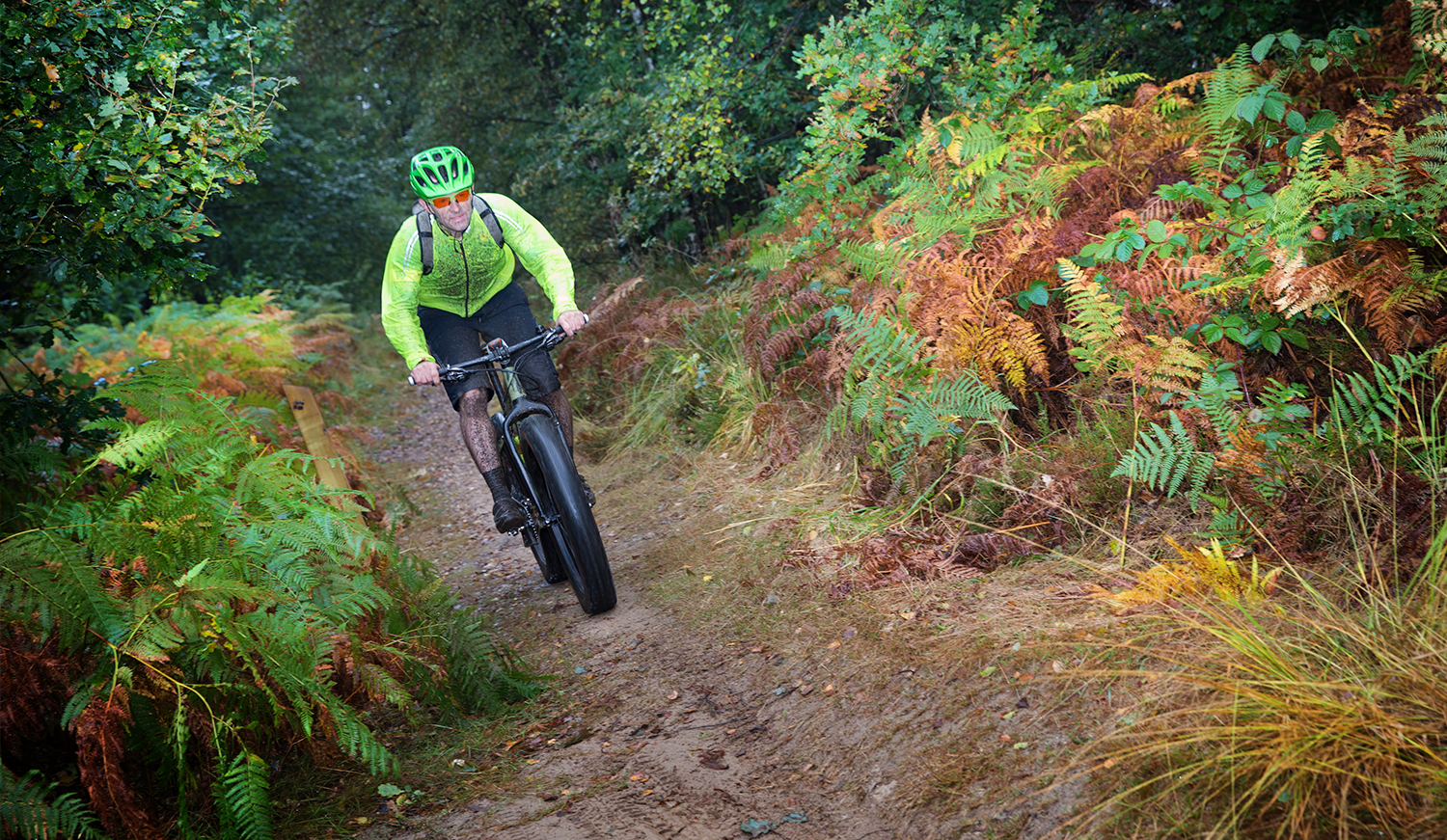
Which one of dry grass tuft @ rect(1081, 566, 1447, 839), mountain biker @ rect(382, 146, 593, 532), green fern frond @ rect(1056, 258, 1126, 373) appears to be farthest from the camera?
mountain biker @ rect(382, 146, 593, 532)

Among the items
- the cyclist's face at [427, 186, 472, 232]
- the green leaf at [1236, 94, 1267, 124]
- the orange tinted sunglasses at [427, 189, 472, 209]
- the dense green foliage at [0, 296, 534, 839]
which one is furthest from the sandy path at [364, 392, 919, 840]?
the green leaf at [1236, 94, 1267, 124]

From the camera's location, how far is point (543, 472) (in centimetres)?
443

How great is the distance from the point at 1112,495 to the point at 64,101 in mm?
4331

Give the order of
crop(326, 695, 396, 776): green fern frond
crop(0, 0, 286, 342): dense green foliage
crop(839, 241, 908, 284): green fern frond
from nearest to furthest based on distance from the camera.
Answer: crop(326, 695, 396, 776): green fern frond, crop(0, 0, 286, 342): dense green foliage, crop(839, 241, 908, 284): green fern frond

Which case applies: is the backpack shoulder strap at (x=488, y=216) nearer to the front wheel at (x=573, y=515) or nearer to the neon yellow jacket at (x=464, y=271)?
the neon yellow jacket at (x=464, y=271)

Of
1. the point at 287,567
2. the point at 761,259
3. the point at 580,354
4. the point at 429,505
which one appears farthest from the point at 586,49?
the point at 287,567

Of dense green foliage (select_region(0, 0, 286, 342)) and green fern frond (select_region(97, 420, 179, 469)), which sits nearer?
dense green foliage (select_region(0, 0, 286, 342))

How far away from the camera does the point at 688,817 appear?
2.71 meters

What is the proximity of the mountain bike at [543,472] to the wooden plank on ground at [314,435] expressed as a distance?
73.1 inches

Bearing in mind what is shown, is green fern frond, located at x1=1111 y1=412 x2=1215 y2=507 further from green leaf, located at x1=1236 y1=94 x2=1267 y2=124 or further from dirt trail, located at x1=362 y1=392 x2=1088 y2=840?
green leaf, located at x1=1236 y1=94 x2=1267 y2=124

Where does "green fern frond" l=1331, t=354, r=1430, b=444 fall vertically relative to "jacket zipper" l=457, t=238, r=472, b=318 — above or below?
below

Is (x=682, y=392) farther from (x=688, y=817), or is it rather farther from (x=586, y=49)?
(x=586, y=49)

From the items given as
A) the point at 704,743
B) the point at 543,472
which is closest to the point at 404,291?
the point at 543,472

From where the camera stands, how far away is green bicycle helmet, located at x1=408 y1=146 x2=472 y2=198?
4363 mm
